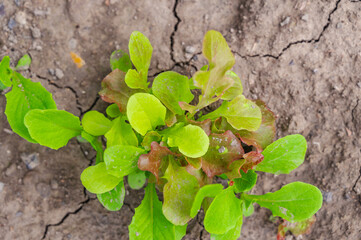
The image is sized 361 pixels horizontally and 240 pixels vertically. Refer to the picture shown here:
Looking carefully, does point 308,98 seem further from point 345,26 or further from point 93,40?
point 93,40

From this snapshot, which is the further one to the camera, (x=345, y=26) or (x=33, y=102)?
(x=345, y=26)

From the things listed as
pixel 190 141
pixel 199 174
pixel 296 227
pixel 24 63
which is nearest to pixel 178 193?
pixel 199 174

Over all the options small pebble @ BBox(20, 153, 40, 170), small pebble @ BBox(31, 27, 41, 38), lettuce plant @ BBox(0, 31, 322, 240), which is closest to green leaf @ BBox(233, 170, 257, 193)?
lettuce plant @ BBox(0, 31, 322, 240)

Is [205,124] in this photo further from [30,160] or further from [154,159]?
[30,160]

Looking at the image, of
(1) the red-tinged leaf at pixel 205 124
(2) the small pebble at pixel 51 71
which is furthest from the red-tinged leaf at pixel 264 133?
(2) the small pebble at pixel 51 71

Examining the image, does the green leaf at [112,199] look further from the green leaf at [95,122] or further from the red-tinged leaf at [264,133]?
the red-tinged leaf at [264,133]

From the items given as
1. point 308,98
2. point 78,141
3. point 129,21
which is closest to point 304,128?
point 308,98
